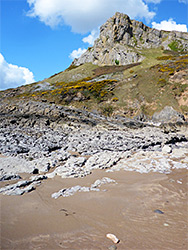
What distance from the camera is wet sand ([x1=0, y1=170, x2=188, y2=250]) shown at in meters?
3.64

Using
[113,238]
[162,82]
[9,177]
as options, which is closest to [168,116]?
[162,82]

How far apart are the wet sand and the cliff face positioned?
7690 centimetres

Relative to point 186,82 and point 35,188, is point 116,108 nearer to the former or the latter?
point 186,82

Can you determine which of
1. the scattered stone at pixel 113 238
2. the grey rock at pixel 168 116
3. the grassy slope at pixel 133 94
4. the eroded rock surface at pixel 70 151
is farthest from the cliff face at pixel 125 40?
the scattered stone at pixel 113 238

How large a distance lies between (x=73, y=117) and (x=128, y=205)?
19.7 meters

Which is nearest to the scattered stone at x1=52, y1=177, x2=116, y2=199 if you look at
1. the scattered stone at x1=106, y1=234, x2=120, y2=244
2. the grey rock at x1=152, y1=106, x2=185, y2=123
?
the scattered stone at x1=106, y1=234, x2=120, y2=244

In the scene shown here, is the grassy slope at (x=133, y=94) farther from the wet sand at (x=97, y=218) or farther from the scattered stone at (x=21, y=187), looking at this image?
the wet sand at (x=97, y=218)

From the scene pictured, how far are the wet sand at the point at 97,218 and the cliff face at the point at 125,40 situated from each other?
76901mm

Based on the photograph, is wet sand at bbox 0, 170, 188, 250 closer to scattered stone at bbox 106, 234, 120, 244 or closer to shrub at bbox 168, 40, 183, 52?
scattered stone at bbox 106, 234, 120, 244

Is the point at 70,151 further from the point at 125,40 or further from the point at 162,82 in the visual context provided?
the point at 125,40

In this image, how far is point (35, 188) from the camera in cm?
650

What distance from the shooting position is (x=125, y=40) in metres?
82.3

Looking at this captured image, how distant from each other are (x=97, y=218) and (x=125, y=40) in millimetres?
91599

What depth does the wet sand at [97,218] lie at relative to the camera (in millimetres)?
3637
